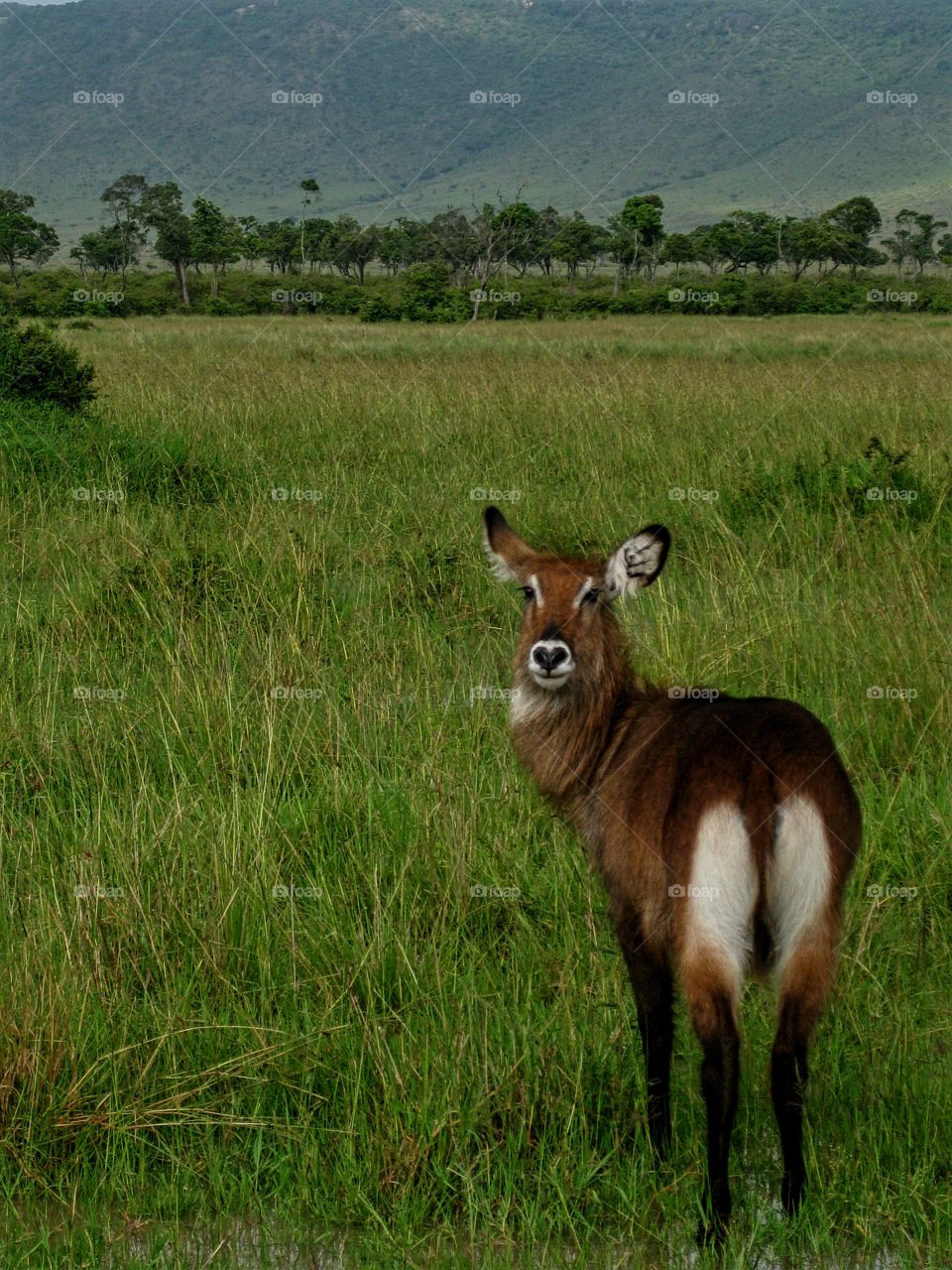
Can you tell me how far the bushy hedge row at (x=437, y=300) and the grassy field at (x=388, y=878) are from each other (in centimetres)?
2641

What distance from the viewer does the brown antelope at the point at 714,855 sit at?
205cm

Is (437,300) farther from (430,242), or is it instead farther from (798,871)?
(798,871)

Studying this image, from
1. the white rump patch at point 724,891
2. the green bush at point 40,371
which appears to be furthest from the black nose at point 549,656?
the green bush at point 40,371

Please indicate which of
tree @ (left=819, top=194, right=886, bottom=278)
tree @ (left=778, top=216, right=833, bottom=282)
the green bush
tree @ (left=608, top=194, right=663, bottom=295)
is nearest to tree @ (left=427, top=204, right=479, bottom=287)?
tree @ (left=608, top=194, right=663, bottom=295)

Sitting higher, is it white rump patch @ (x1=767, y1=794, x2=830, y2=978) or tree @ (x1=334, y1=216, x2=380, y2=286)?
tree @ (x1=334, y1=216, x2=380, y2=286)

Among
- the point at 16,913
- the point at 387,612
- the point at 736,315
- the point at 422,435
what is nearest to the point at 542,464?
the point at 422,435

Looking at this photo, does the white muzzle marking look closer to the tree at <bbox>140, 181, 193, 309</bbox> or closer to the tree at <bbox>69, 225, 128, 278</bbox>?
the tree at <bbox>140, 181, 193, 309</bbox>

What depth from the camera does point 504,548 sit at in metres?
3.06

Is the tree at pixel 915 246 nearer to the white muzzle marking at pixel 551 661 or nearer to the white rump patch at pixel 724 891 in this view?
the white muzzle marking at pixel 551 661

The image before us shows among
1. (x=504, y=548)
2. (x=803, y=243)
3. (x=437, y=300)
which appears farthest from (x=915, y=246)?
(x=504, y=548)

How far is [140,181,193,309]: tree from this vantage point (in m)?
43.4

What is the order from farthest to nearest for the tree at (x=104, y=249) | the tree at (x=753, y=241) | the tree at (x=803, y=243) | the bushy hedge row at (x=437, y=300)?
1. the tree at (x=753, y=241)
2. the tree at (x=104, y=249)
3. the tree at (x=803, y=243)
4. the bushy hedge row at (x=437, y=300)

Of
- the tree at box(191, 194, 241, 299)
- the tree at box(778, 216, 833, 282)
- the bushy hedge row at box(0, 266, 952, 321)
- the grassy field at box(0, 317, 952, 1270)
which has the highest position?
the tree at box(778, 216, 833, 282)

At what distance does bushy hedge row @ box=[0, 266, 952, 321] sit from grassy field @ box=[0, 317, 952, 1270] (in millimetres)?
26412
